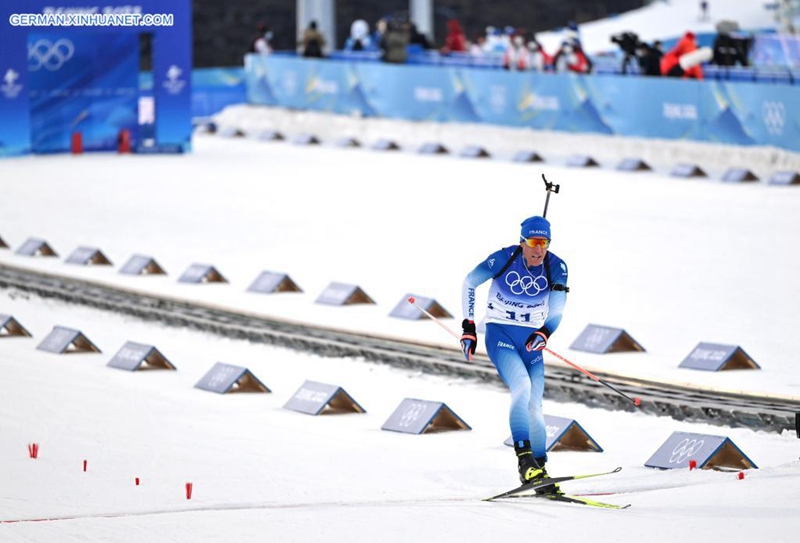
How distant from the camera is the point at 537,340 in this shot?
10.5 meters

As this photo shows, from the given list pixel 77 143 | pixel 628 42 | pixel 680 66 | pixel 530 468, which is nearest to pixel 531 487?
pixel 530 468

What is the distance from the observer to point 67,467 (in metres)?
11.7

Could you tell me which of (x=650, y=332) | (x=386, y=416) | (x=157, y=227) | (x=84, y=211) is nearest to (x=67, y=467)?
(x=386, y=416)

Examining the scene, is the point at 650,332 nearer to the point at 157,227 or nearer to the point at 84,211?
the point at 157,227

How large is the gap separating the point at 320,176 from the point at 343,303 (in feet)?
36.0

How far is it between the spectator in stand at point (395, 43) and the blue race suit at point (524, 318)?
23.4m

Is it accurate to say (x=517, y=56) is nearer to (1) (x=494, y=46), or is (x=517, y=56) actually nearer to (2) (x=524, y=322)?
(1) (x=494, y=46)

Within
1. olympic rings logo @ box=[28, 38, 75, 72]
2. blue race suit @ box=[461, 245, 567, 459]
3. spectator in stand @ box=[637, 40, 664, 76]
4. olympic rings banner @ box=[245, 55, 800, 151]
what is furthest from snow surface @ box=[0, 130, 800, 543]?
spectator in stand @ box=[637, 40, 664, 76]

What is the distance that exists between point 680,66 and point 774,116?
2462mm

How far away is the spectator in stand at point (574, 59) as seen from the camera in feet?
98.3

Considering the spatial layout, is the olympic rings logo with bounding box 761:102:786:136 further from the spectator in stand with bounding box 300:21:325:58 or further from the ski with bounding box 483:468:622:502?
the ski with bounding box 483:468:622:502

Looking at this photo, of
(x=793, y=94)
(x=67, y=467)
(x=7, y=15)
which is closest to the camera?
(x=67, y=467)

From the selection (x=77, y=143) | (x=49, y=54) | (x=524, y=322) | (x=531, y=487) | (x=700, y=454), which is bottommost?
(x=700, y=454)

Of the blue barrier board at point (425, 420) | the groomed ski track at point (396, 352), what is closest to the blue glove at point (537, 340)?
the blue barrier board at point (425, 420)
